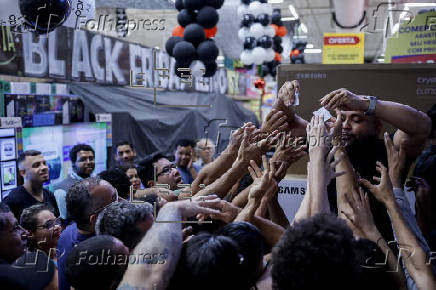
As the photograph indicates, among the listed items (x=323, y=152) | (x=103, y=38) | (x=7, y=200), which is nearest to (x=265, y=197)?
(x=323, y=152)

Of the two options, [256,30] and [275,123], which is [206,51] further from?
[275,123]

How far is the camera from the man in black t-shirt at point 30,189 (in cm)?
339

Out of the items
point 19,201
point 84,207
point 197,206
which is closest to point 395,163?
point 197,206

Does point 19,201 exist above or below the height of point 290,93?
below

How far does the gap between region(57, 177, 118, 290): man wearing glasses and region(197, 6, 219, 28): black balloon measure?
10.4ft

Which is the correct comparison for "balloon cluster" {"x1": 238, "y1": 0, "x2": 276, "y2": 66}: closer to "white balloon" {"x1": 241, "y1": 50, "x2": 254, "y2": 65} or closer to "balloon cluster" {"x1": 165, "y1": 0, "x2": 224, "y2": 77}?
"white balloon" {"x1": 241, "y1": 50, "x2": 254, "y2": 65}

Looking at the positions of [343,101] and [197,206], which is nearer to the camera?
[197,206]

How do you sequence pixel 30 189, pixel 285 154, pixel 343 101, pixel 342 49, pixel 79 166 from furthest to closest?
pixel 342 49
pixel 79 166
pixel 30 189
pixel 285 154
pixel 343 101

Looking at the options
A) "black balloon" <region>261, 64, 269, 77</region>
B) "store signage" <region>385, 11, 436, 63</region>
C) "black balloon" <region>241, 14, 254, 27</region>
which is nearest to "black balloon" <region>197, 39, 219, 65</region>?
"store signage" <region>385, 11, 436, 63</region>

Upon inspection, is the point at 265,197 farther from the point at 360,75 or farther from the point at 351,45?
the point at 351,45

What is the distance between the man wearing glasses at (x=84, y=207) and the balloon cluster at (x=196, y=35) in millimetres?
2790

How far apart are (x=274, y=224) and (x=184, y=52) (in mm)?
3488

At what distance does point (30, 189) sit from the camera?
3.55m

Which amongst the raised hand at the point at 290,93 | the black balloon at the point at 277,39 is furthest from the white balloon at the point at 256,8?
the raised hand at the point at 290,93
